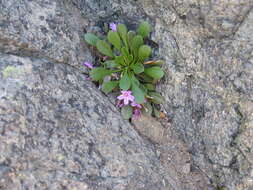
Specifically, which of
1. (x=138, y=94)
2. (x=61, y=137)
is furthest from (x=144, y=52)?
(x=61, y=137)

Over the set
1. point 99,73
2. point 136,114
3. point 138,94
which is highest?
point 99,73

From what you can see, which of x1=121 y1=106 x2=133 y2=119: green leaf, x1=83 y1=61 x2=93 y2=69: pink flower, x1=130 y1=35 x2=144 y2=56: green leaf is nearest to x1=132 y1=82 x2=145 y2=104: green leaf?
x1=121 y1=106 x2=133 y2=119: green leaf

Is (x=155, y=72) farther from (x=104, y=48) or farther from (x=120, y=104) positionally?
(x=104, y=48)

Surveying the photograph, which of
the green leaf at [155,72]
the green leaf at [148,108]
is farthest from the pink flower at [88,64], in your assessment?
the green leaf at [148,108]

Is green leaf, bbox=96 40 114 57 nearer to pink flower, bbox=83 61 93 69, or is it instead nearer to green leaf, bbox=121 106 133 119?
pink flower, bbox=83 61 93 69

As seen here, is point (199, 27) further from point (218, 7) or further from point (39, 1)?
point (39, 1)

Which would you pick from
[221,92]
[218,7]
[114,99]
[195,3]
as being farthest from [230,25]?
[114,99]
